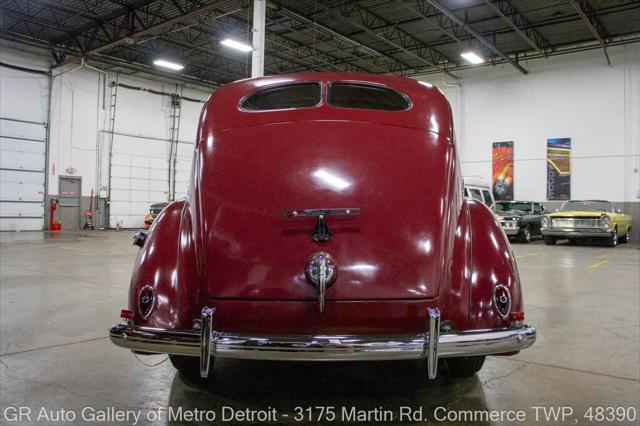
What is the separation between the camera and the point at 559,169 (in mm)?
17969

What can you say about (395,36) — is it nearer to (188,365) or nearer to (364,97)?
(364,97)

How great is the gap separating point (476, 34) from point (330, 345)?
15974 mm

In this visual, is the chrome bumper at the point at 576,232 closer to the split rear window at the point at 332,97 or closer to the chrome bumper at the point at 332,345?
the split rear window at the point at 332,97

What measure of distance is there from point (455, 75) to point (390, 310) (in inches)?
807

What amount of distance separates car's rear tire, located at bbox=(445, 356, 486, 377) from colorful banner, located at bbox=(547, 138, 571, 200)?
17.4m

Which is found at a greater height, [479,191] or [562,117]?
[562,117]

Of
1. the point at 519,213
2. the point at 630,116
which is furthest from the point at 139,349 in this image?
the point at 630,116

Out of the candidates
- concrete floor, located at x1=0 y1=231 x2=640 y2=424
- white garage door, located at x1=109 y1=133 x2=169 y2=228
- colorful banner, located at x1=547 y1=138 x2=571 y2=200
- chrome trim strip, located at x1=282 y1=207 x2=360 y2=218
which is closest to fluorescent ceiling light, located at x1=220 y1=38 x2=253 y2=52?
white garage door, located at x1=109 y1=133 x2=169 y2=228

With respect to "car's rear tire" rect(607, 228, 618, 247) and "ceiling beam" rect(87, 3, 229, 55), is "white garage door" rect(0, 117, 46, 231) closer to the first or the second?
"ceiling beam" rect(87, 3, 229, 55)

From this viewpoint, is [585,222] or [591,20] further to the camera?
[591,20]

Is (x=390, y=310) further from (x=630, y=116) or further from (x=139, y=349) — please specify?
(x=630, y=116)

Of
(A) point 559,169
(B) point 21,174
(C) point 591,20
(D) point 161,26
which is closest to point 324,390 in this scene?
(D) point 161,26

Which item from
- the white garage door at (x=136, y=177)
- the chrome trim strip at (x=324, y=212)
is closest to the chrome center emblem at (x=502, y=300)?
the chrome trim strip at (x=324, y=212)

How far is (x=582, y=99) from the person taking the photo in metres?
17.6
